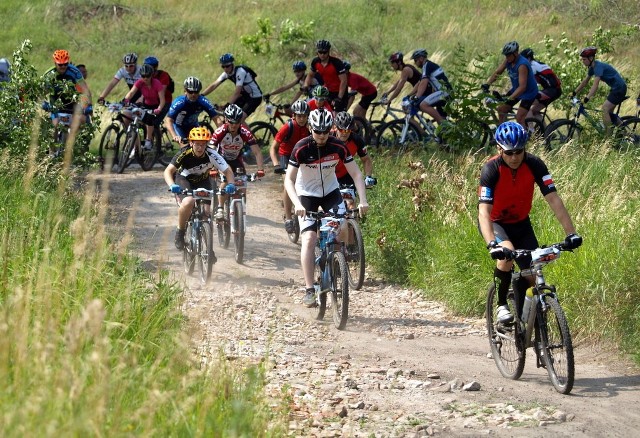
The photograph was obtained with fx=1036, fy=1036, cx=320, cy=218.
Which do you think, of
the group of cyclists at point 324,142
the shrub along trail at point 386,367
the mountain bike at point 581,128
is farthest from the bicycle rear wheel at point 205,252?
the mountain bike at point 581,128

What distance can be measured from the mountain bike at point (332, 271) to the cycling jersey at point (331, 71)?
331 inches

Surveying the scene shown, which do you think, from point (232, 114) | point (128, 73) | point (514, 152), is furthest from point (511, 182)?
point (128, 73)

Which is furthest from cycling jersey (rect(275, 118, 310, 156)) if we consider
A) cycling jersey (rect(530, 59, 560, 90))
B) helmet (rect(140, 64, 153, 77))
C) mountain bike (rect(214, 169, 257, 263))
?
cycling jersey (rect(530, 59, 560, 90))

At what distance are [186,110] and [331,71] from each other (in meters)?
4.38

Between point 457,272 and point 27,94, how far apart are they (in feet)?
20.0

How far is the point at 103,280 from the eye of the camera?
23.9 ft

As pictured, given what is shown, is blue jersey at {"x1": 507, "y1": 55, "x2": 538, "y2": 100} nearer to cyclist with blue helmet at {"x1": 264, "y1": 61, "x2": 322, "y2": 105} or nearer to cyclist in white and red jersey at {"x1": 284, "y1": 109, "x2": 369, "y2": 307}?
cyclist with blue helmet at {"x1": 264, "y1": 61, "x2": 322, "y2": 105}

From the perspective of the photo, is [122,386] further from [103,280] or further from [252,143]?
[252,143]

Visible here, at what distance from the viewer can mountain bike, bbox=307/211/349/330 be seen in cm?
943

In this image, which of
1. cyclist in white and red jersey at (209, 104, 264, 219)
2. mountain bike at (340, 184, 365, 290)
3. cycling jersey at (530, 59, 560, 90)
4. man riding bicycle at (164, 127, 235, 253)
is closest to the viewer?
mountain bike at (340, 184, 365, 290)

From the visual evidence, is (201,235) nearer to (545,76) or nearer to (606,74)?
(545,76)

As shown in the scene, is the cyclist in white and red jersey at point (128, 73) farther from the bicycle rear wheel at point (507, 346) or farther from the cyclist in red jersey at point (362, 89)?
the bicycle rear wheel at point (507, 346)

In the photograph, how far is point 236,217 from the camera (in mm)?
12133

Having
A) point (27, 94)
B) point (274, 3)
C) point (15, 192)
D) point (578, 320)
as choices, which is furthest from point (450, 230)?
point (274, 3)
